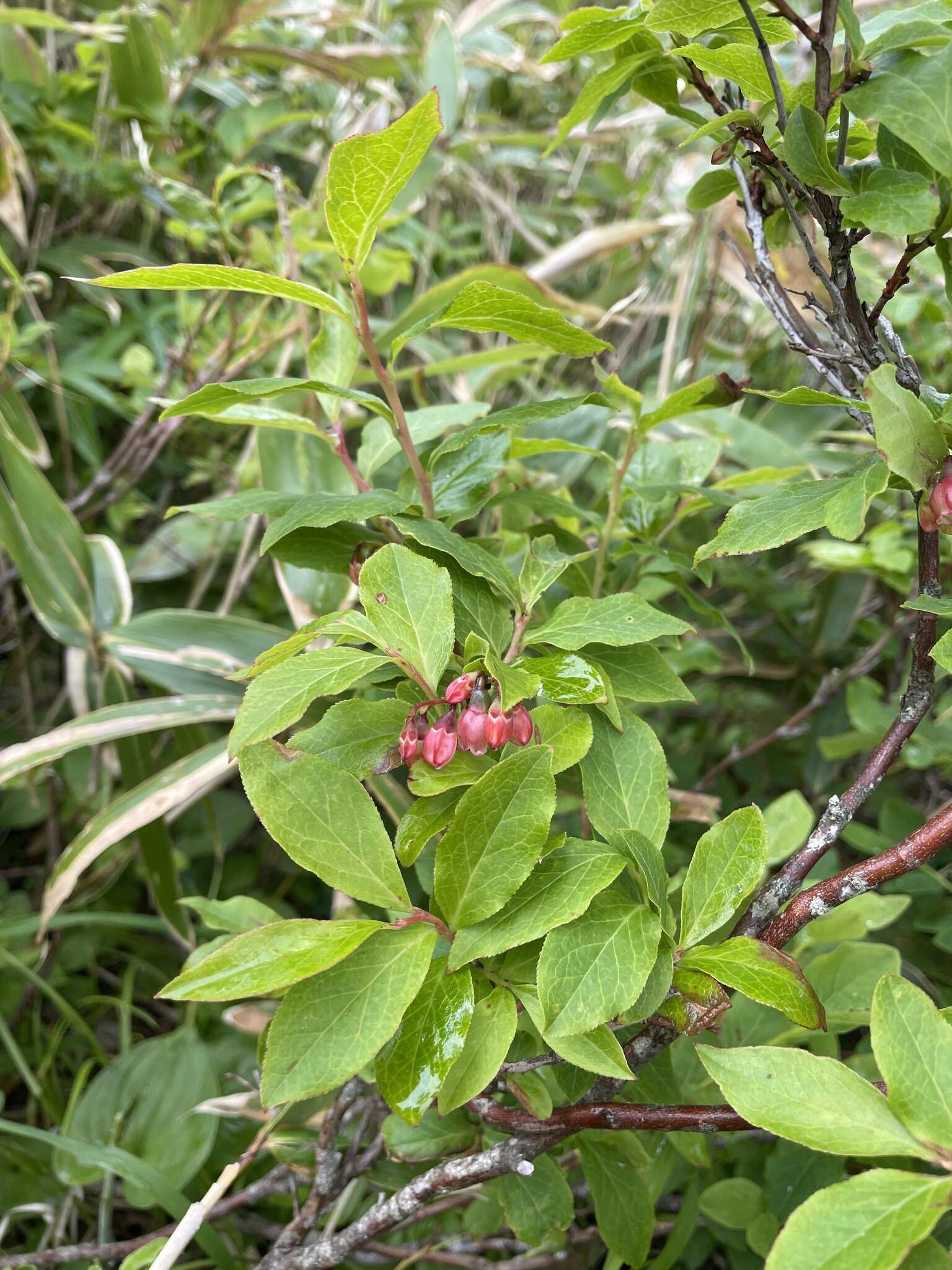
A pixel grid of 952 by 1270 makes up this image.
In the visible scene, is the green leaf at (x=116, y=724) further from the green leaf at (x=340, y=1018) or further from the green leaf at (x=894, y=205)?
the green leaf at (x=894, y=205)

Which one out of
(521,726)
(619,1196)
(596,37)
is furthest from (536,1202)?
(596,37)

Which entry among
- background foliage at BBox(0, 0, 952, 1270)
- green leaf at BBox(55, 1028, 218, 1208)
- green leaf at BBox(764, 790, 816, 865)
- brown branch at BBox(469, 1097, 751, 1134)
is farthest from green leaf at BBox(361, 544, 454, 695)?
green leaf at BBox(55, 1028, 218, 1208)

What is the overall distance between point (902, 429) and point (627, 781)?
0.19 meters

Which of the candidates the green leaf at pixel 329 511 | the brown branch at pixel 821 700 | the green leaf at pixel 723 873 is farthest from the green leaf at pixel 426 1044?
the brown branch at pixel 821 700

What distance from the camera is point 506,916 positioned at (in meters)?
0.37

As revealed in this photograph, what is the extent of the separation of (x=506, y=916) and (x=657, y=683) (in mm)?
152

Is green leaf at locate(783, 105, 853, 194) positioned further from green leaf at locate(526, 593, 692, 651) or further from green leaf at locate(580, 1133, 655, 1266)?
green leaf at locate(580, 1133, 655, 1266)

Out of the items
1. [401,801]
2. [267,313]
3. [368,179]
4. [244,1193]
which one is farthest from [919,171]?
[267,313]

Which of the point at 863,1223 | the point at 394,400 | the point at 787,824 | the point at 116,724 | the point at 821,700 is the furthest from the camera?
the point at 821,700

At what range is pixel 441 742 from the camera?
0.38 m

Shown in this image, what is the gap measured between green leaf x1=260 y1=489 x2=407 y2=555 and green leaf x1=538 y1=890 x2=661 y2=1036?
0.67 feet

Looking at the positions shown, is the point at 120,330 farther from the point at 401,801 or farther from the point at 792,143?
the point at 792,143

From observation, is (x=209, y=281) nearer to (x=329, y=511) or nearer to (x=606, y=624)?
(x=329, y=511)

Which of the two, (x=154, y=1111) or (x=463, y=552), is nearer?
(x=463, y=552)
